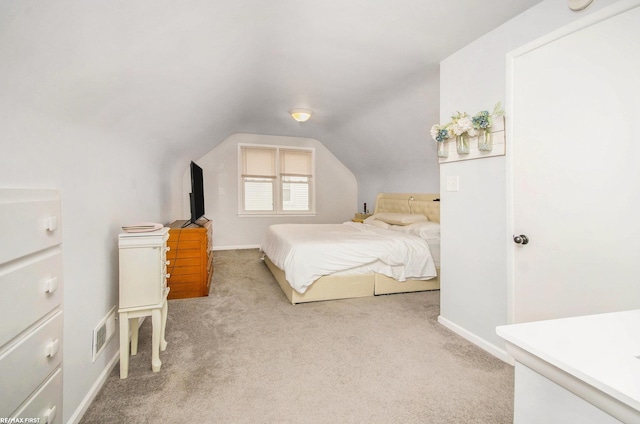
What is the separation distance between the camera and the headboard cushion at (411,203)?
4438mm

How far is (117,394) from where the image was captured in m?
1.74

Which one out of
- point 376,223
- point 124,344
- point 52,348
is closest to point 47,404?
point 52,348

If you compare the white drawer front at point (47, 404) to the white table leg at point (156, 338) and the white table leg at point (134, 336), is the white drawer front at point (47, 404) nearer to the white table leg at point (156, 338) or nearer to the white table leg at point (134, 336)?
the white table leg at point (156, 338)

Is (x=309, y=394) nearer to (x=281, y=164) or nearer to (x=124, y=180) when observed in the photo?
(x=124, y=180)

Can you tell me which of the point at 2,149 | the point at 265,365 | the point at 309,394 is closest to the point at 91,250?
the point at 2,149

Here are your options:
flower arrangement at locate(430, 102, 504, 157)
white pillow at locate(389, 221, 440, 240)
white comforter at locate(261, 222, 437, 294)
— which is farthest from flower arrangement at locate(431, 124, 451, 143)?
white pillow at locate(389, 221, 440, 240)

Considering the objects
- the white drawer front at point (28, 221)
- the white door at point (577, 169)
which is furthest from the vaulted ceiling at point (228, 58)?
the white door at point (577, 169)

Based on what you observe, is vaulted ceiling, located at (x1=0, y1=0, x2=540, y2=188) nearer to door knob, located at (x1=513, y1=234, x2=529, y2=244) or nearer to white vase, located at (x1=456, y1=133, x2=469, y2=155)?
white vase, located at (x1=456, y1=133, x2=469, y2=155)

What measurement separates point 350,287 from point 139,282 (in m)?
2.17

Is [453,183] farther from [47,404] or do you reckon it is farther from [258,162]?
[258,162]

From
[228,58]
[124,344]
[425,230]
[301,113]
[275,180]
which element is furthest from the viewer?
[275,180]

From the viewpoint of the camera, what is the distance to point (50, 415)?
125 centimetres

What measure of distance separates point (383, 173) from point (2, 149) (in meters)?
5.46

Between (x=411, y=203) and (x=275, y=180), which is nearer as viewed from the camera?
(x=411, y=203)
